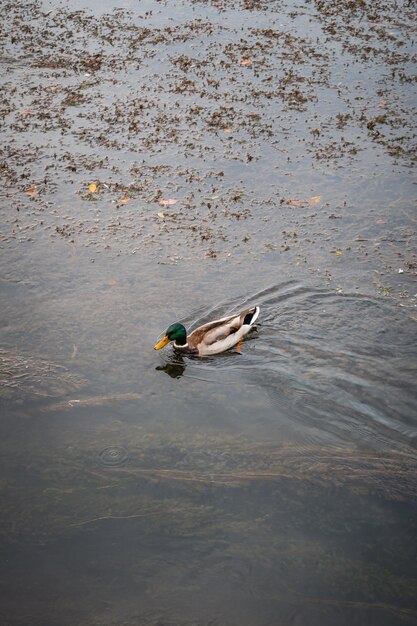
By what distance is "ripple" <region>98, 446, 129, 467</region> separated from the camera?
566 centimetres

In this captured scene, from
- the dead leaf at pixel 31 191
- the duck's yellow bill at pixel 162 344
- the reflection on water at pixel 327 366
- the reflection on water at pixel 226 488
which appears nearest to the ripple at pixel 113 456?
the reflection on water at pixel 226 488

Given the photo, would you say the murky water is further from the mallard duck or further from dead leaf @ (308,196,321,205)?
the mallard duck

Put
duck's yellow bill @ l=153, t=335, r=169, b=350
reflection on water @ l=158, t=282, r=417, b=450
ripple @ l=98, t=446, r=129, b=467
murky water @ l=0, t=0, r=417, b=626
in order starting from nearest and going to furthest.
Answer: murky water @ l=0, t=0, r=417, b=626 → ripple @ l=98, t=446, r=129, b=467 → reflection on water @ l=158, t=282, r=417, b=450 → duck's yellow bill @ l=153, t=335, r=169, b=350

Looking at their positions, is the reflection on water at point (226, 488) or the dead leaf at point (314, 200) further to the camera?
the dead leaf at point (314, 200)

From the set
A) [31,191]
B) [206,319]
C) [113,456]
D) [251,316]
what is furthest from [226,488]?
[31,191]

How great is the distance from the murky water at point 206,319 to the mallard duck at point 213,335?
0.15 m


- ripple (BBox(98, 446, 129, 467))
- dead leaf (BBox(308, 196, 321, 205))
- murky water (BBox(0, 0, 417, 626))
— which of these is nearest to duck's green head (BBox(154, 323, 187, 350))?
murky water (BBox(0, 0, 417, 626))

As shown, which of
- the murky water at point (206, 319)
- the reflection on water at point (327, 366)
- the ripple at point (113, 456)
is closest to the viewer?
the murky water at point (206, 319)

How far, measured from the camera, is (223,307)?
7367 mm

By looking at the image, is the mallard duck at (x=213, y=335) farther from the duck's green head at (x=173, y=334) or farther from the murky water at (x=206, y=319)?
the murky water at (x=206, y=319)

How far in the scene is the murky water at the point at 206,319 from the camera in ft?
16.0

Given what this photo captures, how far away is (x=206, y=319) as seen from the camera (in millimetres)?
7336

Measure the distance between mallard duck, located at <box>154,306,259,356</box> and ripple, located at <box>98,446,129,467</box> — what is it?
1.32m

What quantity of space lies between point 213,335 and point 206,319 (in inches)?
19.7
